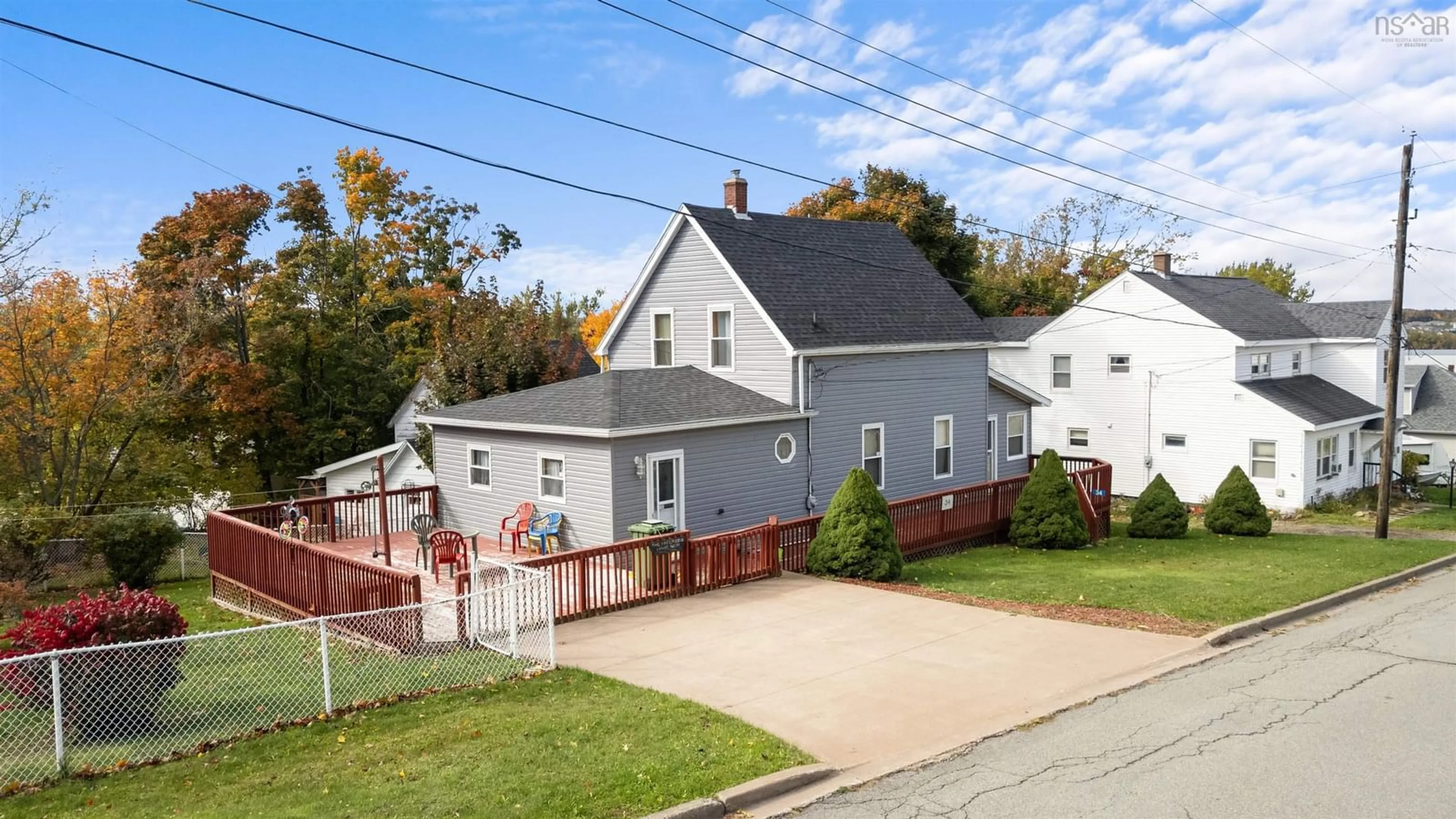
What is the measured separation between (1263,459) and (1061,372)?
7.78m

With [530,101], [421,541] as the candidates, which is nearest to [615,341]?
[421,541]

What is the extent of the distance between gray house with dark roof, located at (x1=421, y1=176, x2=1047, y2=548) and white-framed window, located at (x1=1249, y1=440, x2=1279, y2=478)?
10.2 metres

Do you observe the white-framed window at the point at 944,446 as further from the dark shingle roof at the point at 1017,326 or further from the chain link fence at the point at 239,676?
the chain link fence at the point at 239,676

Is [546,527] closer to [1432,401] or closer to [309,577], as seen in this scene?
[309,577]

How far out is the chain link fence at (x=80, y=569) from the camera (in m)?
21.9

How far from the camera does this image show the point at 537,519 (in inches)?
779

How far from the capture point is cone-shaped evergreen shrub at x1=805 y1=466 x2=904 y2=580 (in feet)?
55.7

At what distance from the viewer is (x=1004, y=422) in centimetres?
2789

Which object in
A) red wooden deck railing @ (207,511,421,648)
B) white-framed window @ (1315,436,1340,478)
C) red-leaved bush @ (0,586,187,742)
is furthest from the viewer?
white-framed window @ (1315,436,1340,478)

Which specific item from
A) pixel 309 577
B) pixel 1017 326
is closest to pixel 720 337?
pixel 309 577

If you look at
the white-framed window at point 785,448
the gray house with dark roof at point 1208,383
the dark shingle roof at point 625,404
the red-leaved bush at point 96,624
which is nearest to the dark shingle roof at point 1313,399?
the gray house with dark roof at point 1208,383

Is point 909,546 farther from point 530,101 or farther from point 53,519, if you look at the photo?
point 53,519

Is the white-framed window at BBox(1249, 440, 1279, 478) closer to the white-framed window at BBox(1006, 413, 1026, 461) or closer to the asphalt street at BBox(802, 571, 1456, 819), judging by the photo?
the white-framed window at BBox(1006, 413, 1026, 461)

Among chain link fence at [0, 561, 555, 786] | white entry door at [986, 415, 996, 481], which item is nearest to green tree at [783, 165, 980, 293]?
white entry door at [986, 415, 996, 481]
